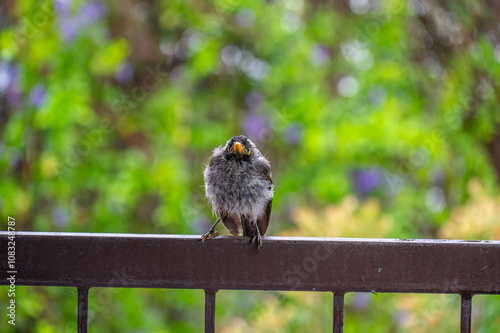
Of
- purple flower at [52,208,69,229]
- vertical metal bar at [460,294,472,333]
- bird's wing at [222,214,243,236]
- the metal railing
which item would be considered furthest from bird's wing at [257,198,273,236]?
purple flower at [52,208,69,229]

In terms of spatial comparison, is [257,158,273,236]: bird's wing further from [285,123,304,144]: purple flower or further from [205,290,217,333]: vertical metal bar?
[285,123,304,144]: purple flower

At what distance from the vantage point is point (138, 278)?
1.13m

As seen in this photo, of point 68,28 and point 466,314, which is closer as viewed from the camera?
point 466,314

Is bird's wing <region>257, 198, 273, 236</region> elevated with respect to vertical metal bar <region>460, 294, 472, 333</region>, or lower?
elevated

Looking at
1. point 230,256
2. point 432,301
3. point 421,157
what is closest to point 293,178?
point 421,157

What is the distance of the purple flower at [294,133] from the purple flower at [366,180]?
1.71 feet

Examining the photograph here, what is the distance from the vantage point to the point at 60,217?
308 cm

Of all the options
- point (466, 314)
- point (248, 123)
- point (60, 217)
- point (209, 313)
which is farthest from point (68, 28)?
point (466, 314)

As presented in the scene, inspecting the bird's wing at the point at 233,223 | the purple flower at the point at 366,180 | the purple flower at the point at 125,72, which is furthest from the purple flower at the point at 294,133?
the bird's wing at the point at 233,223

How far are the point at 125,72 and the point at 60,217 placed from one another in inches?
37.3

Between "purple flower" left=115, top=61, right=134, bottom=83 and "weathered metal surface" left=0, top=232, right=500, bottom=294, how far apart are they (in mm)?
2323

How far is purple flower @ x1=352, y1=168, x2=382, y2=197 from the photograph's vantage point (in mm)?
3650

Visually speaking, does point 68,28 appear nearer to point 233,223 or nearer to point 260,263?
point 233,223

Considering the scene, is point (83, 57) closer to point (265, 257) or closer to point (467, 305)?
point (265, 257)
